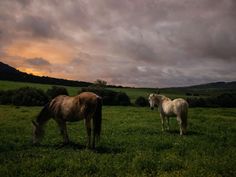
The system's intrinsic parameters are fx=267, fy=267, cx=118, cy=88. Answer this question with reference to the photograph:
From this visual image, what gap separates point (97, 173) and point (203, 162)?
403cm

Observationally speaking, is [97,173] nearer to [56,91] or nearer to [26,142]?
[26,142]

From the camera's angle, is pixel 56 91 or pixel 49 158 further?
pixel 56 91

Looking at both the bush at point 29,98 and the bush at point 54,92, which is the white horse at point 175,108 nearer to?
the bush at point 29,98

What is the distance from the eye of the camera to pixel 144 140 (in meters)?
15.4

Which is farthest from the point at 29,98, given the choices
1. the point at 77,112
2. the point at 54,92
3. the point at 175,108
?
the point at 77,112

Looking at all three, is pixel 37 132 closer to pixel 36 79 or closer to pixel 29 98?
pixel 29 98

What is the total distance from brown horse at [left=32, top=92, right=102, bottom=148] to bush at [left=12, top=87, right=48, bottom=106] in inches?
1873

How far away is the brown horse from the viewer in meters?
13.5

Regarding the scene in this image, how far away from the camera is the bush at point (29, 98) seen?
6094cm

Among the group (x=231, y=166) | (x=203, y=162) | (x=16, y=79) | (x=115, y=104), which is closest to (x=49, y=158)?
(x=203, y=162)

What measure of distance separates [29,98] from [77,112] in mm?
50339

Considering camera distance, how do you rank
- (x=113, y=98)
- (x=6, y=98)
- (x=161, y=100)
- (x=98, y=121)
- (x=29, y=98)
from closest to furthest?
(x=98, y=121) < (x=161, y=100) < (x=29, y=98) < (x=6, y=98) < (x=113, y=98)

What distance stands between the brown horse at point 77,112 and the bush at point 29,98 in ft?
156

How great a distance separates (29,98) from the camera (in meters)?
60.8
